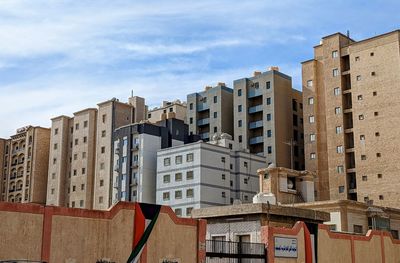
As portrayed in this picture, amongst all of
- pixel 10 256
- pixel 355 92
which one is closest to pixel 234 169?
pixel 355 92

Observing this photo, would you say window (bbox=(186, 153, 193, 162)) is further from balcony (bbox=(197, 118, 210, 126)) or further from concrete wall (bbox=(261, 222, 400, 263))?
concrete wall (bbox=(261, 222, 400, 263))

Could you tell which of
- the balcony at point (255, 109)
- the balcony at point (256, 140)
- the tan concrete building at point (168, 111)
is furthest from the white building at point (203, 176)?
the tan concrete building at point (168, 111)

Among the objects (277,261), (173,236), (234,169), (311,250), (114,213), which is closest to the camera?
(114,213)

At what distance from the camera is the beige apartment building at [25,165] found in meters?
119

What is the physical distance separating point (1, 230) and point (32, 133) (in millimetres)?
106664

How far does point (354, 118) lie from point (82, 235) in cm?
6753

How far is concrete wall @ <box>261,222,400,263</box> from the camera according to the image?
28531 mm

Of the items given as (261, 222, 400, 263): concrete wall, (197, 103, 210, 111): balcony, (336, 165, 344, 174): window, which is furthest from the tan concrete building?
(261, 222, 400, 263): concrete wall

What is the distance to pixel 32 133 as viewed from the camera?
12125cm

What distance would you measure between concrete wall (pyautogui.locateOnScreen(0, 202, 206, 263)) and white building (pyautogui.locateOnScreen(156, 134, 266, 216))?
61.4 m

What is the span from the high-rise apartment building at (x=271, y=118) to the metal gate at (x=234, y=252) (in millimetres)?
67061

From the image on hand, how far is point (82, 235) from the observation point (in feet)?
67.5

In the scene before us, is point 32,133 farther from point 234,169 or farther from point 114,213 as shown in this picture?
point 114,213

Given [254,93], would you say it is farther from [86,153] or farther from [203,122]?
[86,153]
